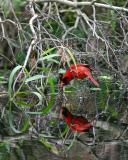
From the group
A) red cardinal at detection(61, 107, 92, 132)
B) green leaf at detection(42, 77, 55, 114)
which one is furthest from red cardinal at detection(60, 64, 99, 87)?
red cardinal at detection(61, 107, 92, 132)

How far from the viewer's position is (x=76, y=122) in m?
3.82

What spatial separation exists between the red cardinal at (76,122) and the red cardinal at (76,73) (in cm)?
27

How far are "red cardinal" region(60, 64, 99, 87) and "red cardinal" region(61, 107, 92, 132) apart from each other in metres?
0.27

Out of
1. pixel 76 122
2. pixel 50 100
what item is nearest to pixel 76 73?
pixel 50 100

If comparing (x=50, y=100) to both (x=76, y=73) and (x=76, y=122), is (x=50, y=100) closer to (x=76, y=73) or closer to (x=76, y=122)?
(x=76, y=73)

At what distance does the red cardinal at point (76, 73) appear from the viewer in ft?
14.0

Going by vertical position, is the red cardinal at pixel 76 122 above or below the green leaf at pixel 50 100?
below

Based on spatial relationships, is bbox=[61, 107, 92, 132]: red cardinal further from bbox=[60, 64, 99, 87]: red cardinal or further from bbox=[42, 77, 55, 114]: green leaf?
bbox=[60, 64, 99, 87]: red cardinal

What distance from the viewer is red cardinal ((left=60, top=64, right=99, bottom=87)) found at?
4.26 meters

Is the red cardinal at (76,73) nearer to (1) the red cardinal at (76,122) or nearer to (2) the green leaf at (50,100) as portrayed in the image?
(2) the green leaf at (50,100)

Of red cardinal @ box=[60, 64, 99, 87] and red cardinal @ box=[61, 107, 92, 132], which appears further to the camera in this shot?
red cardinal @ box=[60, 64, 99, 87]

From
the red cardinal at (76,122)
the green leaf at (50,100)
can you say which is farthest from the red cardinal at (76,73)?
the red cardinal at (76,122)

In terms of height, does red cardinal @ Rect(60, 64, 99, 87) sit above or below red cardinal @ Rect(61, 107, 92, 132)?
above

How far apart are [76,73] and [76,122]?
58cm
